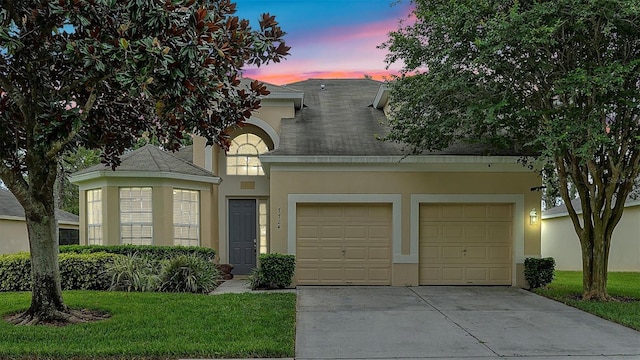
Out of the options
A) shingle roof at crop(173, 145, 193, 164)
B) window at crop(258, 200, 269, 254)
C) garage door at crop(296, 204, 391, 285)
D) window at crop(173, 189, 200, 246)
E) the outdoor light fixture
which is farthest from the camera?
shingle roof at crop(173, 145, 193, 164)

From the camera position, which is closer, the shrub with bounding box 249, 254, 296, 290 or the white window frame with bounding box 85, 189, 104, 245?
the shrub with bounding box 249, 254, 296, 290

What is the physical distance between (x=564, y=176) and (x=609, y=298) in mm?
2643

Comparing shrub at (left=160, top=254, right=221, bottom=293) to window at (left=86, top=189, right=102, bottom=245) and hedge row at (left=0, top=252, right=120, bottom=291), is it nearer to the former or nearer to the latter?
hedge row at (left=0, top=252, right=120, bottom=291)

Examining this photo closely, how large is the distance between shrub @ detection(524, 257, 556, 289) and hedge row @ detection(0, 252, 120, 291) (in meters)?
9.83

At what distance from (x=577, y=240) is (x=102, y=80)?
66.8ft

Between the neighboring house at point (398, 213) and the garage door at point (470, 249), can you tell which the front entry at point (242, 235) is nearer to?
the neighboring house at point (398, 213)

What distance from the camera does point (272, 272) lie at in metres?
11.2

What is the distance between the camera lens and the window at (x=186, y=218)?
13.6 m

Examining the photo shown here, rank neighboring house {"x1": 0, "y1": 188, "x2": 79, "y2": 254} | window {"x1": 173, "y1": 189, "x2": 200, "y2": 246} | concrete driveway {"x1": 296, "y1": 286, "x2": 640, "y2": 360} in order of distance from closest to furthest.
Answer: concrete driveway {"x1": 296, "y1": 286, "x2": 640, "y2": 360} < window {"x1": 173, "y1": 189, "x2": 200, "y2": 246} < neighboring house {"x1": 0, "y1": 188, "x2": 79, "y2": 254}

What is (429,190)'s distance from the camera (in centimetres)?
1189

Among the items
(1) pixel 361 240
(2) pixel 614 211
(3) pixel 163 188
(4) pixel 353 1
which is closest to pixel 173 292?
(3) pixel 163 188

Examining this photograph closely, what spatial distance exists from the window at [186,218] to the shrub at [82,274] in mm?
2655

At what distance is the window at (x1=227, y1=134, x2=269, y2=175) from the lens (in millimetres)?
15258

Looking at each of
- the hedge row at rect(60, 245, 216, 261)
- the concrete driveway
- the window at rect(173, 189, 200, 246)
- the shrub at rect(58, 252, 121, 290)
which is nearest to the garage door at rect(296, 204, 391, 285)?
the concrete driveway
